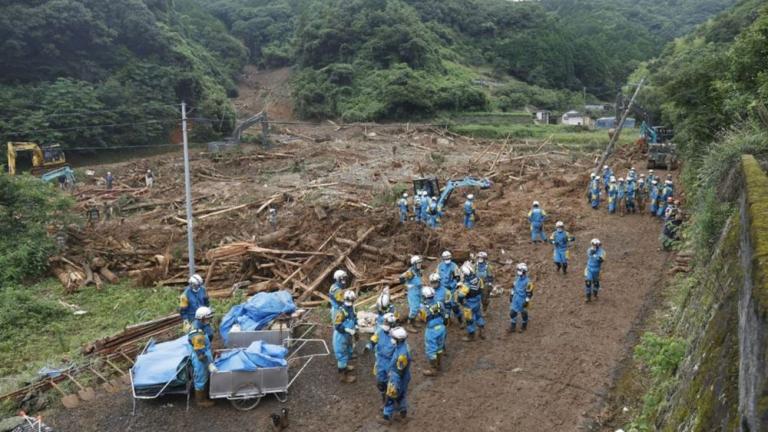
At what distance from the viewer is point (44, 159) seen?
38406 millimetres

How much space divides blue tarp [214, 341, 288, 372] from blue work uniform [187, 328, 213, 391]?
8.9 inches

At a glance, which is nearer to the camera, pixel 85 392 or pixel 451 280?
pixel 85 392

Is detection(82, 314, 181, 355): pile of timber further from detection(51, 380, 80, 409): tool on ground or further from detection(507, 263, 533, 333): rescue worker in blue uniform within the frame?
detection(507, 263, 533, 333): rescue worker in blue uniform

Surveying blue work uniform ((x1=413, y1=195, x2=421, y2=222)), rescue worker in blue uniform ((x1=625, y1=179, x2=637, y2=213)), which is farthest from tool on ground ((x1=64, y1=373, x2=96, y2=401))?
rescue worker in blue uniform ((x1=625, y1=179, x2=637, y2=213))

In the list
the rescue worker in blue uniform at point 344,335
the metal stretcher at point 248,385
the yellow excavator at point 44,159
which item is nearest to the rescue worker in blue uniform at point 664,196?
the rescue worker in blue uniform at point 344,335

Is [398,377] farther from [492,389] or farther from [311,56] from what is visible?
[311,56]

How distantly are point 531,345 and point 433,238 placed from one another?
7280mm

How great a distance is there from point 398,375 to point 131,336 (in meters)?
7.19

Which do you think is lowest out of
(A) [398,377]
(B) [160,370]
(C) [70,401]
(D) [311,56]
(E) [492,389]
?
(C) [70,401]

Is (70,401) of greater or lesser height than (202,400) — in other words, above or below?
below

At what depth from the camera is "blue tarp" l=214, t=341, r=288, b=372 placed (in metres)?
9.70

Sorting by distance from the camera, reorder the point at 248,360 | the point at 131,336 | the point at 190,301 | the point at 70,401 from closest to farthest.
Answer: the point at 248,360 < the point at 70,401 < the point at 190,301 < the point at 131,336

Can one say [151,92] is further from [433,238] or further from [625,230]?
[625,230]

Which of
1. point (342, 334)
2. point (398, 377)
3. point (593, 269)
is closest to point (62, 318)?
point (342, 334)
